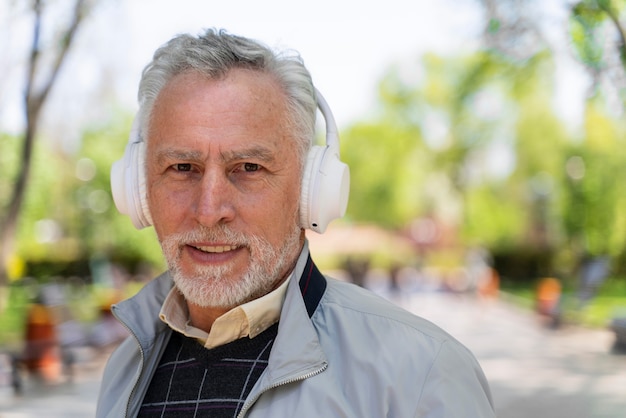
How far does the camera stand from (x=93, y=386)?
8016 millimetres

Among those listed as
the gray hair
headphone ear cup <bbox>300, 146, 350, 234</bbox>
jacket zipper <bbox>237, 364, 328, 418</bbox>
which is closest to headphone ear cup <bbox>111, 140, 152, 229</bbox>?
the gray hair

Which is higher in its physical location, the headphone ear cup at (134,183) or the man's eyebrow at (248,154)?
the man's eyebrow at (248,154)

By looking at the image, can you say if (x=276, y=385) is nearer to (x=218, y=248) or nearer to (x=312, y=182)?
(x=218, y=248)

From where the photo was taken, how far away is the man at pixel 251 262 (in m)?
1.39

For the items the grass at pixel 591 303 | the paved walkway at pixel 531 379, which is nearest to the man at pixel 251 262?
the paved walkway at pixel 531 379

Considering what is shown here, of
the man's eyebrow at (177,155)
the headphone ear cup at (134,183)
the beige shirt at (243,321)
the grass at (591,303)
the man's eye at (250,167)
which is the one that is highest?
the man's eyebrow at (177,155)

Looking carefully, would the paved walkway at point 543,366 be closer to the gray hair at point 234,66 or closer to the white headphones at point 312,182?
the white headphones at point 312,182

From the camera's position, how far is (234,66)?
154 cm

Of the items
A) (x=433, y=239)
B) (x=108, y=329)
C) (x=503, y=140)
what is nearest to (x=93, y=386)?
(x=108, y=329)

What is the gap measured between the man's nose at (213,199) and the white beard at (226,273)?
32 mm

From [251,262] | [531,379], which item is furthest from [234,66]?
[531,379]

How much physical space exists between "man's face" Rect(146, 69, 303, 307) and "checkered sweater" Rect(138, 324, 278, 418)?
0.36 ft

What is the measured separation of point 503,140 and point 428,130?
4205 millimetres

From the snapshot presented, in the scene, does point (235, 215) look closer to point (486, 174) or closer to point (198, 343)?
point (198, 343)
